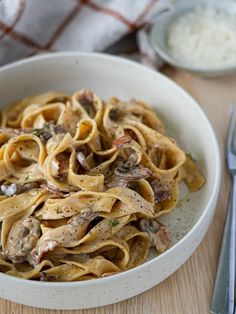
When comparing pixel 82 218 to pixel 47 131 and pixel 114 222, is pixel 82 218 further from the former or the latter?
pixel 47 131

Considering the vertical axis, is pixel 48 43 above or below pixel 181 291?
above

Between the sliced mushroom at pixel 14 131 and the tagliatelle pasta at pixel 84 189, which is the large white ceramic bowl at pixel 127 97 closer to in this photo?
the tagliatelle pasta at pixel 84 189

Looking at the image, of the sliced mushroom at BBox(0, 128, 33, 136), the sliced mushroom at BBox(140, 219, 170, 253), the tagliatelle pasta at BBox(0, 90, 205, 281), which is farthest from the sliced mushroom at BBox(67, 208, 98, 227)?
the sliced mushroom at BBox(0, 128, 33, 136)

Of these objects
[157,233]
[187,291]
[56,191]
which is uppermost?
[56,191]

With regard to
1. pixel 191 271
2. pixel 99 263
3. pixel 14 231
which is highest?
pixel 14 231

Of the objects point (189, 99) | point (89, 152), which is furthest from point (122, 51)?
point (89, 152)

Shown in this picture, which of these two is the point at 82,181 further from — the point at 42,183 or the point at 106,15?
the point at 106,15

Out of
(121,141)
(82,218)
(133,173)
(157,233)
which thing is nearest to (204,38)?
(121,141)
